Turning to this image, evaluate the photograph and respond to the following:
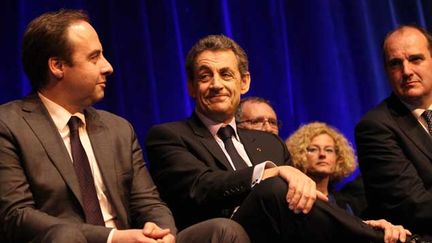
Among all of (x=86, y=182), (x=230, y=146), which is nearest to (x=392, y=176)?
(x=230, y=146)

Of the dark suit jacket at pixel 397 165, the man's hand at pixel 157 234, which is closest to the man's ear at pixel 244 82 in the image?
the dark suit jacket at pixel 397 165

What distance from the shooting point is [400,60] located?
3094 millimetres

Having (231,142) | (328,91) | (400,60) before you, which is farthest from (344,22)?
(231,142)

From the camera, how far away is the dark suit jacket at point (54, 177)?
227cm

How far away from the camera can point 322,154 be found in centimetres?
429

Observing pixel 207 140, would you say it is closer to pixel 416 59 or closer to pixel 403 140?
pixel 403 140

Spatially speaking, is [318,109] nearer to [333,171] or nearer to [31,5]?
[333,171]

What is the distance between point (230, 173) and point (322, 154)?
1.83 meters

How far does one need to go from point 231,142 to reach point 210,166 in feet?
0.66

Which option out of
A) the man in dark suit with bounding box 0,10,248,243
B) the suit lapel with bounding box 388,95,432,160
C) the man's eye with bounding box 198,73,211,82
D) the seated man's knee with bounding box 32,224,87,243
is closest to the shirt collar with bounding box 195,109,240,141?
the man's eye with bounding box 198,73,211,82

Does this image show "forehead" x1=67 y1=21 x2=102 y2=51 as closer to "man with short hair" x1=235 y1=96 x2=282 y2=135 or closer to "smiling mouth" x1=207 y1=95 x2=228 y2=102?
"smiling mouth" x1=207 y1=95 x2=228 y2=102

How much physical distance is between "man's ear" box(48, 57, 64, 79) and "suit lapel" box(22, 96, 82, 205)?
138 mm

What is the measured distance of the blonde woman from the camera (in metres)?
4.19

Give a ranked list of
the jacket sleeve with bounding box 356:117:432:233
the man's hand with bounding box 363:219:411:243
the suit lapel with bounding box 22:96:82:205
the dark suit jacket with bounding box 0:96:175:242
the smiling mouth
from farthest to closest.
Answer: the smiling mouth, the jacket sleeve with bounding box 356:117:432:233, the man's hand with bounding box 363:219:411:243, the suit lapel with bounding box 22:96:82:205, the dark suit jacket with bounding box 0:96:175:242
